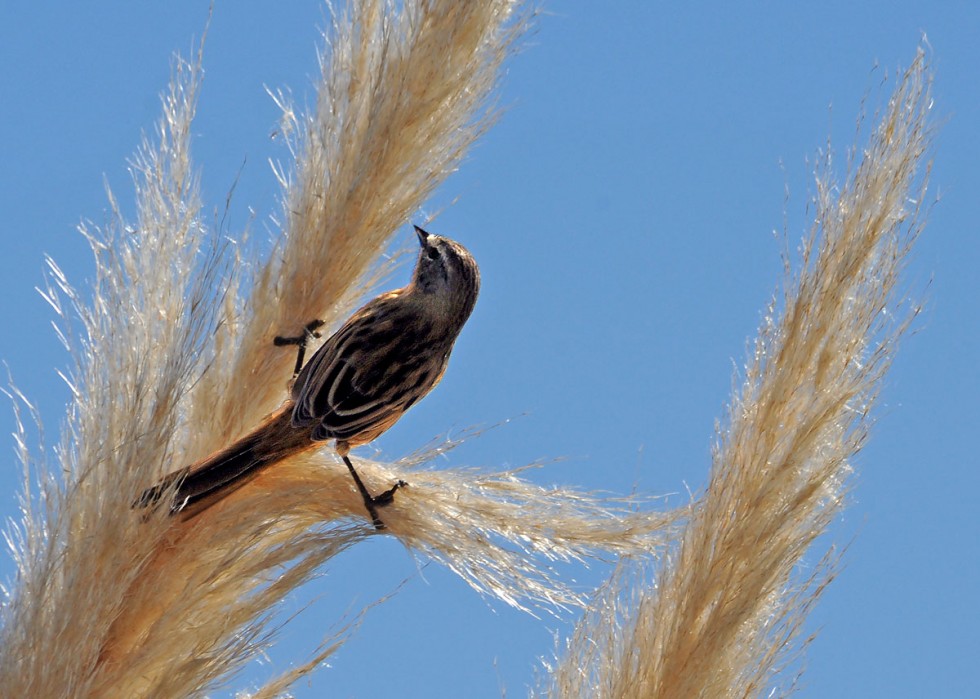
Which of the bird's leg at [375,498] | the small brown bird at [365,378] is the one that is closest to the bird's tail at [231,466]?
the small brown bird at [365,378]

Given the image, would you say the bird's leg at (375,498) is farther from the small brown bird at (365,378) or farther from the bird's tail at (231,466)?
the bird's tail at (231,466)

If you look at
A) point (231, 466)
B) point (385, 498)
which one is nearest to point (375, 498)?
point (385, 498)

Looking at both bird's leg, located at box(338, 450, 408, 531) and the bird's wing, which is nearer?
→ bird's leg, located at box(338, 450, 408, 531)

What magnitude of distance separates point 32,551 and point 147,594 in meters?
0.17

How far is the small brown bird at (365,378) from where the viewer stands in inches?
68.9

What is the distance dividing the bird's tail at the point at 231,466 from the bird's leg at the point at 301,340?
70 millimetres

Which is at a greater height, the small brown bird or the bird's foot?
the small brown bird

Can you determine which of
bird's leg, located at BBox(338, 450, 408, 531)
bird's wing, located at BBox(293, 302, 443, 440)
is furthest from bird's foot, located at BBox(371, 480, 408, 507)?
bird's wing, located at BBox(293, 302, 443, 440)

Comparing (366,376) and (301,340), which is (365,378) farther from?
(301,340)

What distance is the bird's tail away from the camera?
64.0 inches

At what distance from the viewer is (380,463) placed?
1.96m

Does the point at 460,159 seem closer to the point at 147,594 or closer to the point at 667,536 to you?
the point at 667,536

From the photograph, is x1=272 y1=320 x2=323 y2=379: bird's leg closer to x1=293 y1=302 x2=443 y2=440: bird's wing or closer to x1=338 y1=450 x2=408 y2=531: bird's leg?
x1=293 y1=302 x2=443 y2=440: bird's wing

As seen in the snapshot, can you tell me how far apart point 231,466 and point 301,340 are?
0.27 meters
